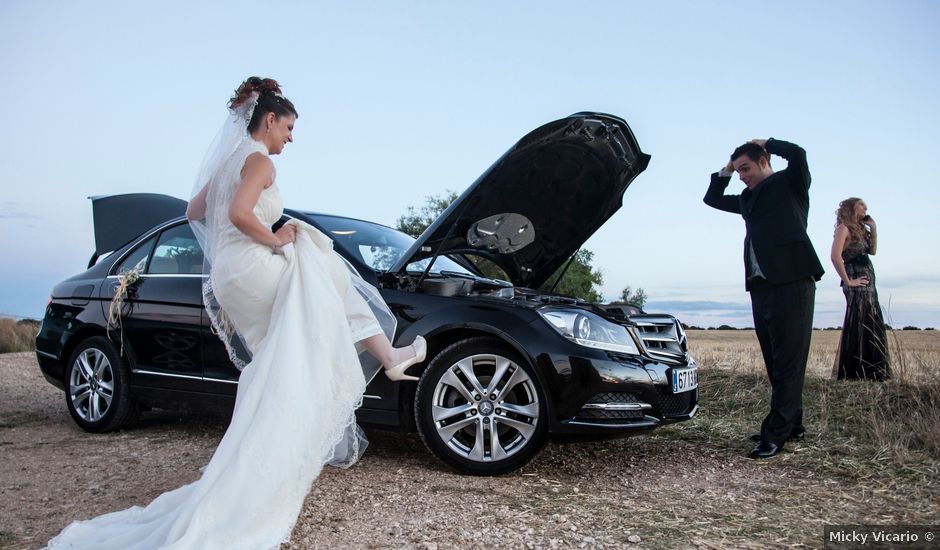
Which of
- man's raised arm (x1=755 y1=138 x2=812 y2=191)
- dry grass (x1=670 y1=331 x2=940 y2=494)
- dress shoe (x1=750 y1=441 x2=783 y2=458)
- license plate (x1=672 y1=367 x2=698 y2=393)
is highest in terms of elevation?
man's raised arm (x1=755 y1=138 x2=812 y2=191)

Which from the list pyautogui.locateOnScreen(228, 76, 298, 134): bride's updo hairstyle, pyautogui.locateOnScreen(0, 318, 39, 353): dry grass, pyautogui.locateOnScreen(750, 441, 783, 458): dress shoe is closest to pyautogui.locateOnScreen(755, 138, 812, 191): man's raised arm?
pyautogui.locateOnScreen(750, 441, 783, 458): dress shoe

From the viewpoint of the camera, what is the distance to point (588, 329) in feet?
14.3

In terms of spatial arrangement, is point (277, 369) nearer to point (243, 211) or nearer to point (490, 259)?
point (243, 211)

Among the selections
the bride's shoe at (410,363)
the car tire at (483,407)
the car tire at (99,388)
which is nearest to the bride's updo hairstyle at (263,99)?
the bride's shoe at (410,363)

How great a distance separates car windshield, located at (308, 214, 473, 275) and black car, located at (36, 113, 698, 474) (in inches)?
0.7

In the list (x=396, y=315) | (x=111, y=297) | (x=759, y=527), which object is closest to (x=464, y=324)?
(x=396, y=315)

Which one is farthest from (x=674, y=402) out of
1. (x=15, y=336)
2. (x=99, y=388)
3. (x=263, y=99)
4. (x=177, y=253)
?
(x=15, y=336)

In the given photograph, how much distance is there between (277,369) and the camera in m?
3.41

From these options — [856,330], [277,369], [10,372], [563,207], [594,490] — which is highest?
[563,207]

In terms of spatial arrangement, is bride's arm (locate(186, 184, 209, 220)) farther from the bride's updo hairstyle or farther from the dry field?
the dry field

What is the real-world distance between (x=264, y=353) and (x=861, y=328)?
661 cm

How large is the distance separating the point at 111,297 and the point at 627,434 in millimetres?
4423

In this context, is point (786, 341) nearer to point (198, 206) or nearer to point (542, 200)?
point (542, 200)

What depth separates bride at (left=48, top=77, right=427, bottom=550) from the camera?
315 centimetres
